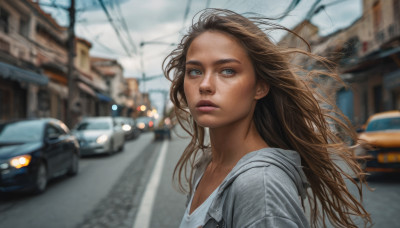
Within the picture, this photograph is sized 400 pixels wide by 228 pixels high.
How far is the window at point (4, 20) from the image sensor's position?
18625mm

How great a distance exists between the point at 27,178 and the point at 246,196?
21.2 ft

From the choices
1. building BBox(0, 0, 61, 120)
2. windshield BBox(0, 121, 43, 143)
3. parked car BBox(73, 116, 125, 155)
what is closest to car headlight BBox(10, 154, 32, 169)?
windshield BBox(0, 121, 43, 143)

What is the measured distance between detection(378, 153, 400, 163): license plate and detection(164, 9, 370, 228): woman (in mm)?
5698

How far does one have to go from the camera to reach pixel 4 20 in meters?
19.3

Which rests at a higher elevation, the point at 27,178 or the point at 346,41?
the point at 346,41

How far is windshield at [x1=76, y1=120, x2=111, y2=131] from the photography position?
1563 cm

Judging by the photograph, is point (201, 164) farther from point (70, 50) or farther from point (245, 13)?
point (70, 50)

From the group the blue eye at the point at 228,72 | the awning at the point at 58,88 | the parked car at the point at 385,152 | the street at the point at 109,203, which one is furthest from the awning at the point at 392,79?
the awning at the point at 58,88

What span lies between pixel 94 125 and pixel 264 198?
15660 mm

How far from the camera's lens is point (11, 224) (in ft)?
16.2

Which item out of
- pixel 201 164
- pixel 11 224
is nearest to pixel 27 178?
pixel 11 224

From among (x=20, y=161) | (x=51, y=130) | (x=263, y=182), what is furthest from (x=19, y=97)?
(x=263, y=182)

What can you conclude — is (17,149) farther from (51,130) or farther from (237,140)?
(237,140)

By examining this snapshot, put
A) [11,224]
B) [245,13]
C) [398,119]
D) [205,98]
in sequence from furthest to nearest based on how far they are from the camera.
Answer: [398,119], [11,224], [245,13], [205,98]
